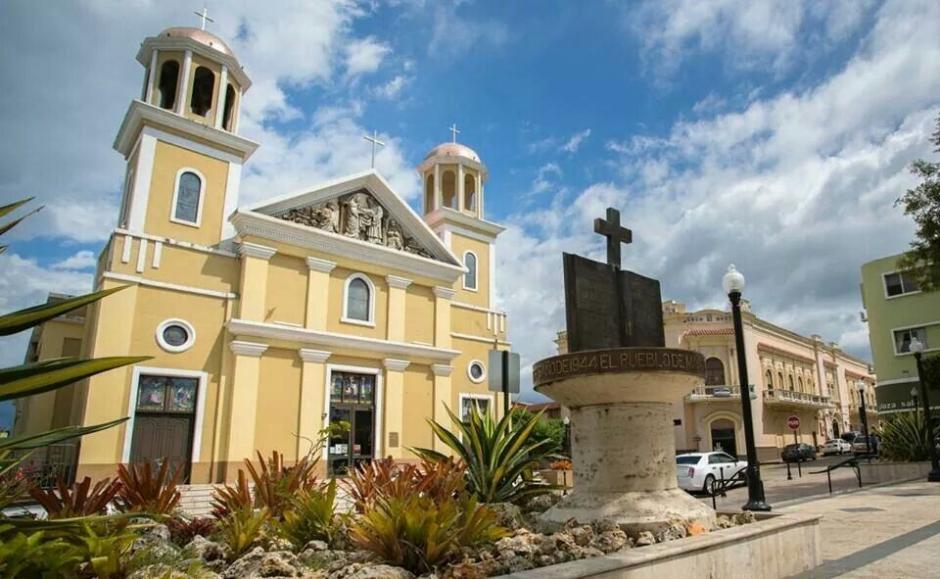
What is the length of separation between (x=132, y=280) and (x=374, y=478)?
14.8 m

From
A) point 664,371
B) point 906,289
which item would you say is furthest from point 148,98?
point 906,289

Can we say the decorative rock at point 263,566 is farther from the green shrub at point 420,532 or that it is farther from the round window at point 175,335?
the round window at point 175,335

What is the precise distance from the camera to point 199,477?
1845cm

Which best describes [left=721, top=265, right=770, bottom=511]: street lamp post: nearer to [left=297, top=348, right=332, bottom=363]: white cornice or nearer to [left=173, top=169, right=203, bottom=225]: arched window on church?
[left=297, top=348, right=332, bottom=363]: white cornice

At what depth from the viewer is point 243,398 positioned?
64.0 feet

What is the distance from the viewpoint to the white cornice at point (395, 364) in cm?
2291

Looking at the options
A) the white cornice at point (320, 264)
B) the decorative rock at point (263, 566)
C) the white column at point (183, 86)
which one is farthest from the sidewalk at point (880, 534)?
the white column at point (183, 86)

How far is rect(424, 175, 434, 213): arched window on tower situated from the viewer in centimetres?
2966

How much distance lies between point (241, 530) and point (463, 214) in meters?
24.0

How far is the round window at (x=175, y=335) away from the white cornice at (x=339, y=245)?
357 cm

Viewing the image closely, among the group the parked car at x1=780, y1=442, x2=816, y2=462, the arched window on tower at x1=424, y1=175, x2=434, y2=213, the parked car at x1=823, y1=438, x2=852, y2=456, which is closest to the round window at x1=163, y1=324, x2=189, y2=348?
the arched window on tower at x1=424, y1=175, x2=434, y2=213

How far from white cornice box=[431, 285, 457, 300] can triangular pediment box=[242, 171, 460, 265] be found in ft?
3.80

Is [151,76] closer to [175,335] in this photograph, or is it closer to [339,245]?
[339,245]

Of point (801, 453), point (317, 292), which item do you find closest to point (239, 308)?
point (317, 292)
